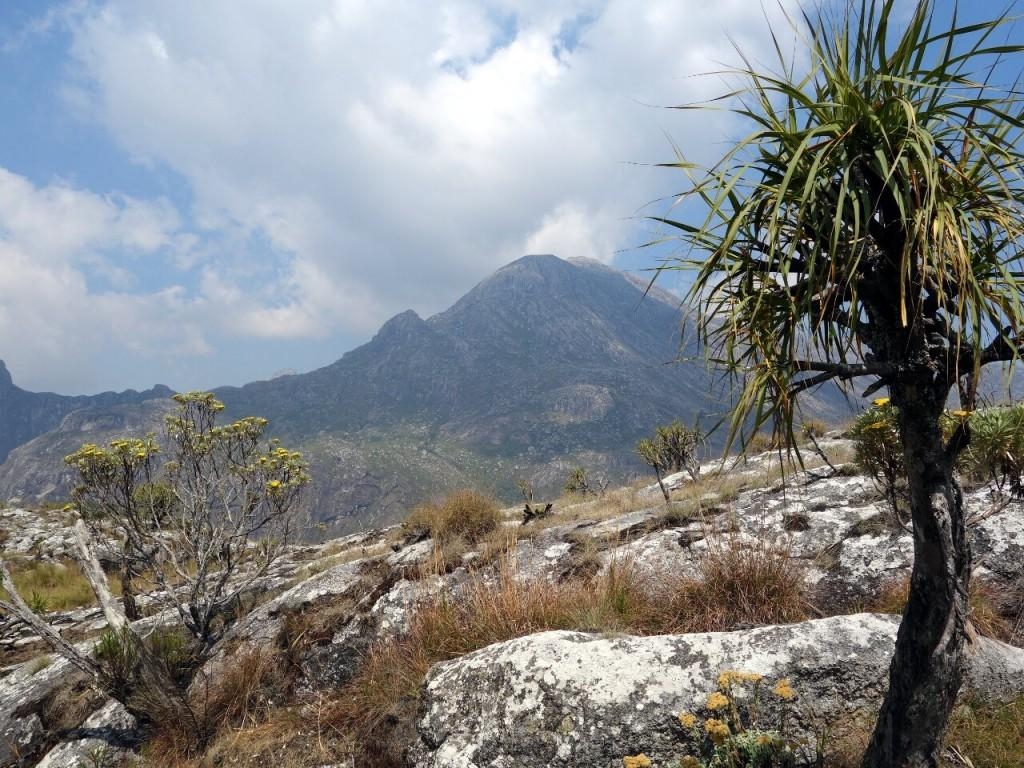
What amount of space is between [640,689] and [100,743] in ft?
21.2

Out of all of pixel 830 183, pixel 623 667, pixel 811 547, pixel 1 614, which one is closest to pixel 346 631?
pixel 623 667

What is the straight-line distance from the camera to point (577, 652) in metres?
Result: 3.80

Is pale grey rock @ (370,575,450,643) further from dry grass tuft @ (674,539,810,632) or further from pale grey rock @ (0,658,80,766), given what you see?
pale grey rock @ (0,658,80,766)

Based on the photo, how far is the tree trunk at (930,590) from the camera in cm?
259

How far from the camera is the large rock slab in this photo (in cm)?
331

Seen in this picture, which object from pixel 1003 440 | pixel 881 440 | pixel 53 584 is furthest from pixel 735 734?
pixel 53 584

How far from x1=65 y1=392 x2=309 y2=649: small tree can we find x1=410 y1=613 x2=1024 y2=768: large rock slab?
535cm

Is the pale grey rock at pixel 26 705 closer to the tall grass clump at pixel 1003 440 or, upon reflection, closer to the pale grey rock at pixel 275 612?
the pale grey rock at pixel 275 612

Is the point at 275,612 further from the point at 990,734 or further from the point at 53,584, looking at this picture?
the point at 53,584

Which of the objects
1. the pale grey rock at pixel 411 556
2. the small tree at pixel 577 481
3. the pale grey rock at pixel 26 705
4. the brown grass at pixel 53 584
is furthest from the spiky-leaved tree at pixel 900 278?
the small tree at pixel 577 481

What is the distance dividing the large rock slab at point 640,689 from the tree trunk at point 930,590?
767mm

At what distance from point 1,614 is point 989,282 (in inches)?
716

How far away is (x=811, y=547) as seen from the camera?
5.87 m

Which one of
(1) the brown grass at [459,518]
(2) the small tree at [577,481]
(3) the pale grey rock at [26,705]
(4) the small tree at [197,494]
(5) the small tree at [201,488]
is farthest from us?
(2) the small tree at [577,481]
